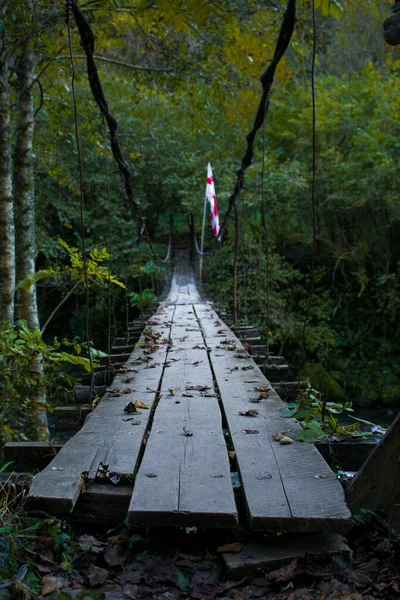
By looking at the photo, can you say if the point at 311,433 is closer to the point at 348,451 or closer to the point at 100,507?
the point at 348,451

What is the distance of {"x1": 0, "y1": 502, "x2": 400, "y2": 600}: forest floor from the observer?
837mm

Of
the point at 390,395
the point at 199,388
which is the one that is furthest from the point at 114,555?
the point at 390,395

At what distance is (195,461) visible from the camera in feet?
3.82

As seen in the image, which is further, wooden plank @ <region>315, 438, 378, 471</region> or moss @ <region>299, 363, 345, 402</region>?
moss @ <region>299, 363, 345, 402</region>

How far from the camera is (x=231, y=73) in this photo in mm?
4875

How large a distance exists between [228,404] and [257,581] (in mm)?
759

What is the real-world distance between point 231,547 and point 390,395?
811cm

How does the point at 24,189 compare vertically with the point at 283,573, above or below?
above

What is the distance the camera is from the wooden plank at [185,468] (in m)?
0.93

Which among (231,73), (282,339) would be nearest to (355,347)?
(282,339)

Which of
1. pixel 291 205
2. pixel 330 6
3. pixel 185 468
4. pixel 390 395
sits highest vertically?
pixel 291 205

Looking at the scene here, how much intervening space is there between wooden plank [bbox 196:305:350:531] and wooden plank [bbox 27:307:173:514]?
26 centimetres

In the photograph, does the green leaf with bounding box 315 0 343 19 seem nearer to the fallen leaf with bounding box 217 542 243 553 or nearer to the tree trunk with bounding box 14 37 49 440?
the fallen leaf with bounding box 217 542 243 553

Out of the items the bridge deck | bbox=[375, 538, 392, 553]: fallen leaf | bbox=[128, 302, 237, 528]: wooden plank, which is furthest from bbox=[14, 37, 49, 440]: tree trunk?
bbox=[375, 538, 392, 553]: fallen leaf
